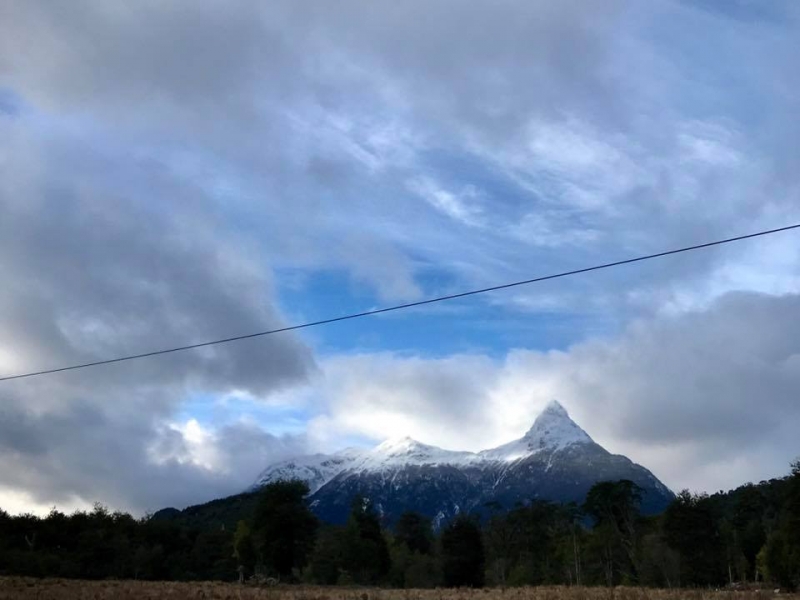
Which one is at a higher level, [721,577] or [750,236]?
[750,236]

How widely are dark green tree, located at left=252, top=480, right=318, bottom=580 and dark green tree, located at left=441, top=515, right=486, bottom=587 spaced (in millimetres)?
14572

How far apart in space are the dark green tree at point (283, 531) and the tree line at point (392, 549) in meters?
0.11

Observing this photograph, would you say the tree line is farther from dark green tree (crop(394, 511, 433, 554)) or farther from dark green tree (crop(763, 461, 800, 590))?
dark green tree (crop(394, 511, 433, 554))

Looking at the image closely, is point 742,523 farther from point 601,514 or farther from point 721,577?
point 721,577

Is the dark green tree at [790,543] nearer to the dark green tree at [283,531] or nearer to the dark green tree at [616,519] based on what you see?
the dark green tree at [616,519]

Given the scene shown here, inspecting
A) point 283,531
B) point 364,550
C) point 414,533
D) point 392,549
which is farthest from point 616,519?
point 283,531

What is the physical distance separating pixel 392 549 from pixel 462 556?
27.6m

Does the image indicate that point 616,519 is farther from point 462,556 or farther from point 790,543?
point 790,543

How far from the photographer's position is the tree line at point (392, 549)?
71.5 meters

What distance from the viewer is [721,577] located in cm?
7325

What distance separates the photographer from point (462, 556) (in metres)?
81.3

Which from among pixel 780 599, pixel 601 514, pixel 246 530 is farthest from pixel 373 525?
pixel 780 599

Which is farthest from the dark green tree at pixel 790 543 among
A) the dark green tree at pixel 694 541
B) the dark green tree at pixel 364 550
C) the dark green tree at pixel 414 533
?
the dark green tree at pixel 414 533

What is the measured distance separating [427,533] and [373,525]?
43046mm
